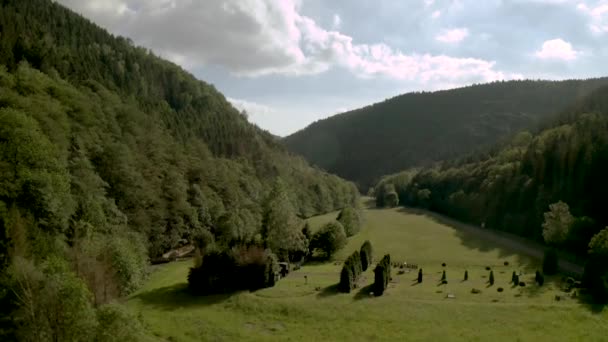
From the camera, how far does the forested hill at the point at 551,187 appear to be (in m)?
81.6

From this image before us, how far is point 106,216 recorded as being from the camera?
65125mm

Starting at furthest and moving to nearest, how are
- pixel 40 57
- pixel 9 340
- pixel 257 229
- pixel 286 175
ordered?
pixel 286 175 < pixel 257 229 < pixel 40 57 < pixel 9 340

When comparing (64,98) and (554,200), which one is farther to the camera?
(554,200)

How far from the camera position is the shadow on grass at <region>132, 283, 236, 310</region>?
53.8m

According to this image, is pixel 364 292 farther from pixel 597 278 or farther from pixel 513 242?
pixel 513 242

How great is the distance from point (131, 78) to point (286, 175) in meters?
57.3

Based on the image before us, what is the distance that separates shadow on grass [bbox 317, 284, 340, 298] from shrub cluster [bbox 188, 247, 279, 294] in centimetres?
752

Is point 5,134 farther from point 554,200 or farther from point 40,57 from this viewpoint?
point 554,200

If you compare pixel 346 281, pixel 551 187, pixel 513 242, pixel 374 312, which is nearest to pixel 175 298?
pixel 346 281

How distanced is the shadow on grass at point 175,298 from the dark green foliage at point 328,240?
102 ft

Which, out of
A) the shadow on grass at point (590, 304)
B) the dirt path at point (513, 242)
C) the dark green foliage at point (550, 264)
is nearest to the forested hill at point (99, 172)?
the dark green foliage at point (550, 264)

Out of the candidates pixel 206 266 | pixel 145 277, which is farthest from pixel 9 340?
pixel 145 277

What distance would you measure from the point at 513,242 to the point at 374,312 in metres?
59.5

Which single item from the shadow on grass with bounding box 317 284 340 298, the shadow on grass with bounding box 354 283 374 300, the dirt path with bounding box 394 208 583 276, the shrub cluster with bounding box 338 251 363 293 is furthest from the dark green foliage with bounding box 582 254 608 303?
the shadow on grass with bounding box 317 284 340 298
